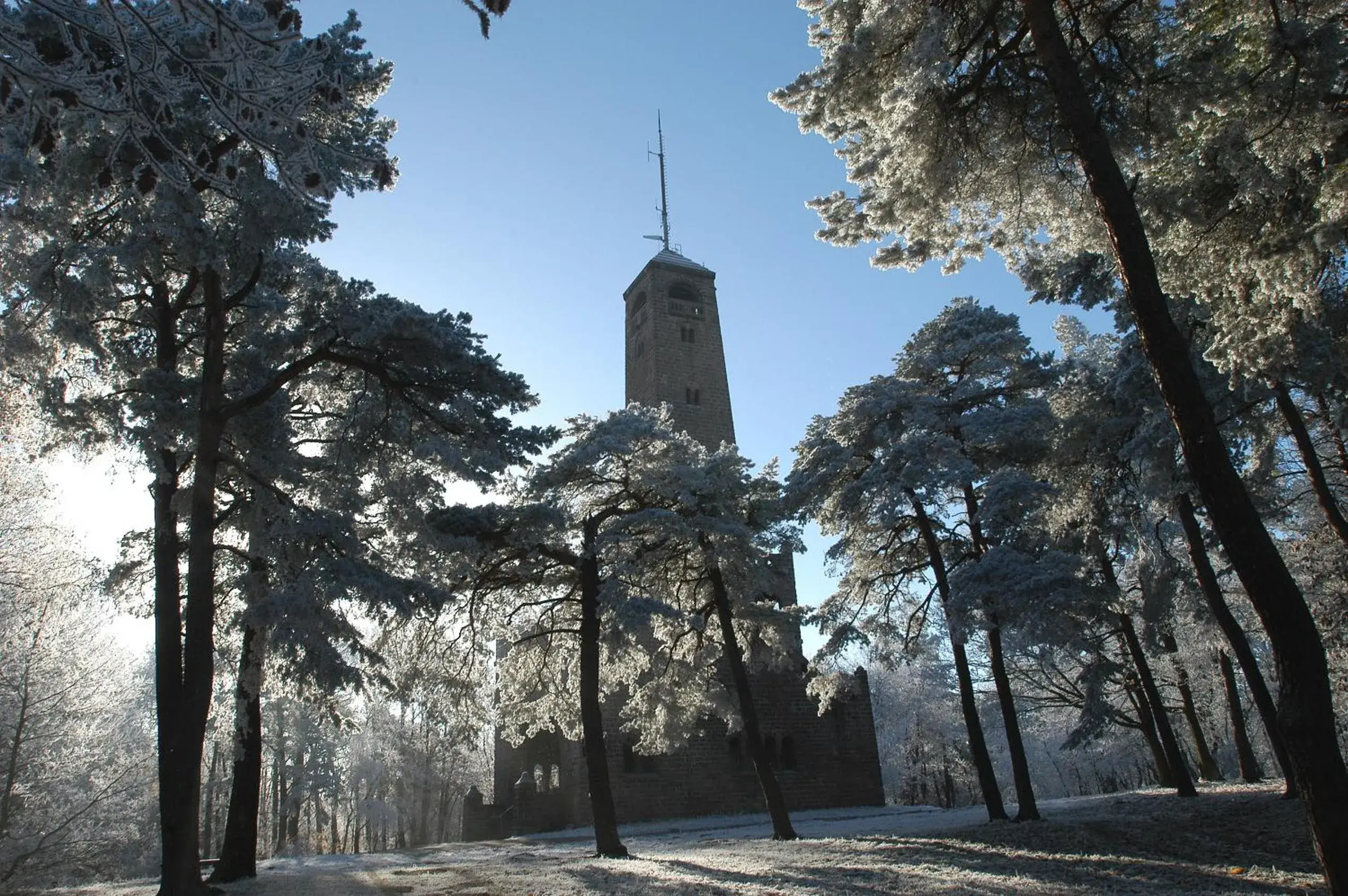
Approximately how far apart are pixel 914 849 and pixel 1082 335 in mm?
23850

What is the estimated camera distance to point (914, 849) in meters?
11.4

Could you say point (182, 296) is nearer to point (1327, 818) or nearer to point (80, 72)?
point (80, 72)

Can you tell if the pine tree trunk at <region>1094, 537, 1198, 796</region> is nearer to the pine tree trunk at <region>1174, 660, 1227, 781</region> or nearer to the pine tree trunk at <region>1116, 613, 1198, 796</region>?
the pine tree trunk at <region>1116, 613, 1198, 796</region>

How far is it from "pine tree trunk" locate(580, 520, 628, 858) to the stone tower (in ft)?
63.7

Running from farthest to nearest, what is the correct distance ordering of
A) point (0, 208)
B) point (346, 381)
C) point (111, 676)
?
point (111, 676) → point (346, 381) → point (0, 208)

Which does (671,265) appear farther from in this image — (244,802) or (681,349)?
(244,802)

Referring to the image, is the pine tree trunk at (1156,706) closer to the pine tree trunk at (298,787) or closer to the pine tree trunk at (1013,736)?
the pine tree trunk at (1013,736)

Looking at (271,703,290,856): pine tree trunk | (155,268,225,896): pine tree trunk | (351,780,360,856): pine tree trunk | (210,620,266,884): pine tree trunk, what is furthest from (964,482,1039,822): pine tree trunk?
(351,780,360,856): pine tree trunk

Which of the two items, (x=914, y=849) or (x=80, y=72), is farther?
(x=914, y=849)

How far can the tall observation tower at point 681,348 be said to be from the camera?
35.2m

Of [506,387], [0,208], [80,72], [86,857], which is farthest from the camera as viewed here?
[86,857]

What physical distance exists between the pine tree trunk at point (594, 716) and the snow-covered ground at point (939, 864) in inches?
25.0

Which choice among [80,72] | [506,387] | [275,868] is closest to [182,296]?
[506,387]

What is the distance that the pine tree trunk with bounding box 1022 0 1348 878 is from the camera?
206 inches
